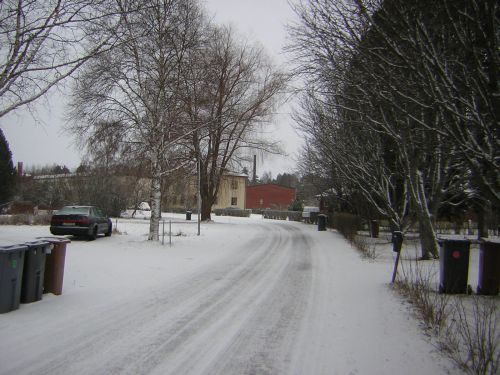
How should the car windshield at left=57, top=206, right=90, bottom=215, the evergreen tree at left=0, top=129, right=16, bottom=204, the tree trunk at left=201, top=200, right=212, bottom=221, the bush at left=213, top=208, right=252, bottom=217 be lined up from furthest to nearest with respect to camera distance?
1. the bush at left=213, top=208, right=252, bottom=217
2. the evergreen tree at left=0, top=129, right=16, bottom=204
3. the tree trunk at left=201, top=200, right=212, bottom=221
4. the car windshield at left=57, top=206, right=90, bottom=215

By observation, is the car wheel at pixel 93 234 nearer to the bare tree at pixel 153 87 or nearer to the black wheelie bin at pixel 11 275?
the bare tree at pixel 153 87

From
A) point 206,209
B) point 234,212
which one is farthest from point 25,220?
point 234,212

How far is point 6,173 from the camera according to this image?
136 ft

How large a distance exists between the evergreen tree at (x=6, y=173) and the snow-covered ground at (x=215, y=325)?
35608 mm

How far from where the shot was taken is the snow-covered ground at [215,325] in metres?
4.59

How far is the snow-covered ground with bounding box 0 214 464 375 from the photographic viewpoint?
4.59 metres

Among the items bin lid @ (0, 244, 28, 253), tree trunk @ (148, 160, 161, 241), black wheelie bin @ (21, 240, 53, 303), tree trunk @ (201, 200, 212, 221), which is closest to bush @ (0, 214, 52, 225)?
tree trunk @ (148, 160, 161, 241)

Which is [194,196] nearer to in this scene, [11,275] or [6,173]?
[6,173]

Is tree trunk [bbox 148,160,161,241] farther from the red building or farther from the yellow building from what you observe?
the red building

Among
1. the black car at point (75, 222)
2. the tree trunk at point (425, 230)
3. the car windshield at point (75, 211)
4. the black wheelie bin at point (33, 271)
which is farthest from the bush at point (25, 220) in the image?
the tree trunk at point (425, 230)

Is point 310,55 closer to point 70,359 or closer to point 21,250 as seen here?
point 21,250

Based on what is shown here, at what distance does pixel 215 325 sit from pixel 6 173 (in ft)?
139

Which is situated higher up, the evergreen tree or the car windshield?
the evergreen tree

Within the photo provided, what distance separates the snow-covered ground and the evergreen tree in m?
35.6
